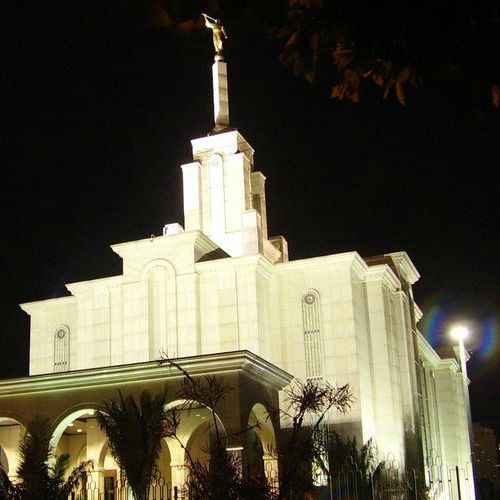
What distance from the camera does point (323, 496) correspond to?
94.0ft

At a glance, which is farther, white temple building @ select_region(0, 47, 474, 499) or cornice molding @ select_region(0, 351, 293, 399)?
white temple building @ select_region(0, 47, 474, 499)

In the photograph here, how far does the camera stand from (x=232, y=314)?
3456 cm

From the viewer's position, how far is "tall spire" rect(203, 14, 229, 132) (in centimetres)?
4147

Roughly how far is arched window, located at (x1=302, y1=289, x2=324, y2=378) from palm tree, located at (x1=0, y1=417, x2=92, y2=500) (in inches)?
483

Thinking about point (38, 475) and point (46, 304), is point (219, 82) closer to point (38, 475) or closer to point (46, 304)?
point (46, 304)

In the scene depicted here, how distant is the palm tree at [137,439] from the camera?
22109 millimetres

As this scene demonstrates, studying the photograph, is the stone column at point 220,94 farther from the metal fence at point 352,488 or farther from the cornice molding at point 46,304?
the metal fence at point 352,488

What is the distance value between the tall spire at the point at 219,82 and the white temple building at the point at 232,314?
35.0 inches

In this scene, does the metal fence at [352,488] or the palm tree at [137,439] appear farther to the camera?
the metal fence at [352,488]

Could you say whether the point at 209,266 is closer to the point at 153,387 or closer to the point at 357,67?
the point at 153,387

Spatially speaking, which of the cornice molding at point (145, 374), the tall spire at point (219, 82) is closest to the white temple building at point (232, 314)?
the tall spire at point (219, 82)

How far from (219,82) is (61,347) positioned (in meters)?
14.2

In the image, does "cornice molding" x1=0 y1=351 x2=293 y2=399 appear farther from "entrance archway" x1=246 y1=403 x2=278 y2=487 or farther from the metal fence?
the metal fence

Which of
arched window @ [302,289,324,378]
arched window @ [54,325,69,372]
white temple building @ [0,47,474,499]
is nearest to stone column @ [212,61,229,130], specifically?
white temple building @ [0,47,474,499]
